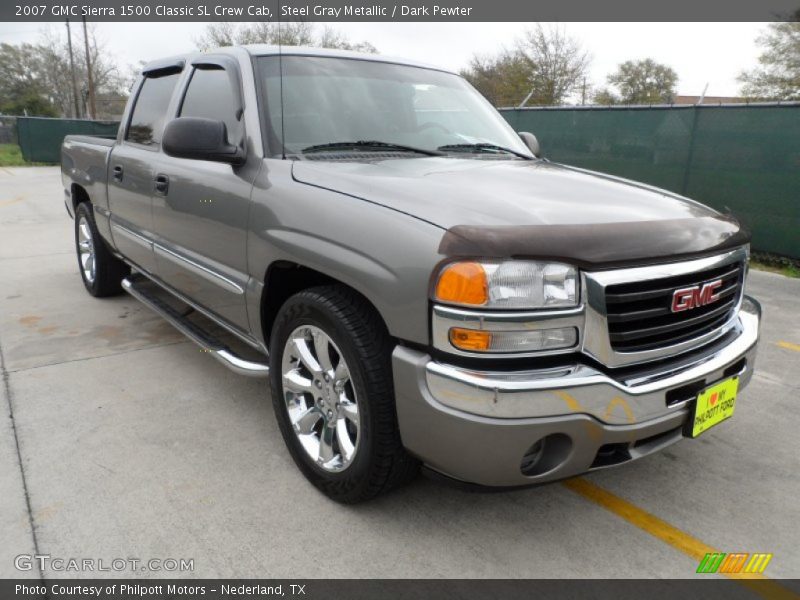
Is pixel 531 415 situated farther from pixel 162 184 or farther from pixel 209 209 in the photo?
pixel 162 184

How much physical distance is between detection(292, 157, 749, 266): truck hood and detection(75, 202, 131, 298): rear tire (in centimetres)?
324

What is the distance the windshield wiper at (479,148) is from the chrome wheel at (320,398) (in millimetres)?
1256

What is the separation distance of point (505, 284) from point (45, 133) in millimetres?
25361

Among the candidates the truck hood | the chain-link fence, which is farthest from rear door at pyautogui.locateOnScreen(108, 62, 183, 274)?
the chain-link fence

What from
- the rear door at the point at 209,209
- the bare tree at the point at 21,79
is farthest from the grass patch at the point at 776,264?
the bare tree at the point at 21,79

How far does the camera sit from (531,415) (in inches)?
74.4

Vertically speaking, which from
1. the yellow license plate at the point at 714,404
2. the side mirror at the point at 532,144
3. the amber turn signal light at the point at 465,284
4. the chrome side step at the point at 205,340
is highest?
the side mirror at the point at 532,144

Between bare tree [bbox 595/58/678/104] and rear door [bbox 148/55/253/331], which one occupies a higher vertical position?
bare tree [bbox 595/58/678/104]

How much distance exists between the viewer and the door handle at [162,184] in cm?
352

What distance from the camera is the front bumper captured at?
1.89m

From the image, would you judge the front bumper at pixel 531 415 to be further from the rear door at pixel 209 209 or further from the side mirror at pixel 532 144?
the side mirror at pixel 532 144

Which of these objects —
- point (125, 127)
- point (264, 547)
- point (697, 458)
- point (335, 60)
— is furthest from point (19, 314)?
point (697, 458)

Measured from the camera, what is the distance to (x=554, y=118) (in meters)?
10.4

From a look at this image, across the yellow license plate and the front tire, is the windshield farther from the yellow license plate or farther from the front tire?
the yellow license plate
